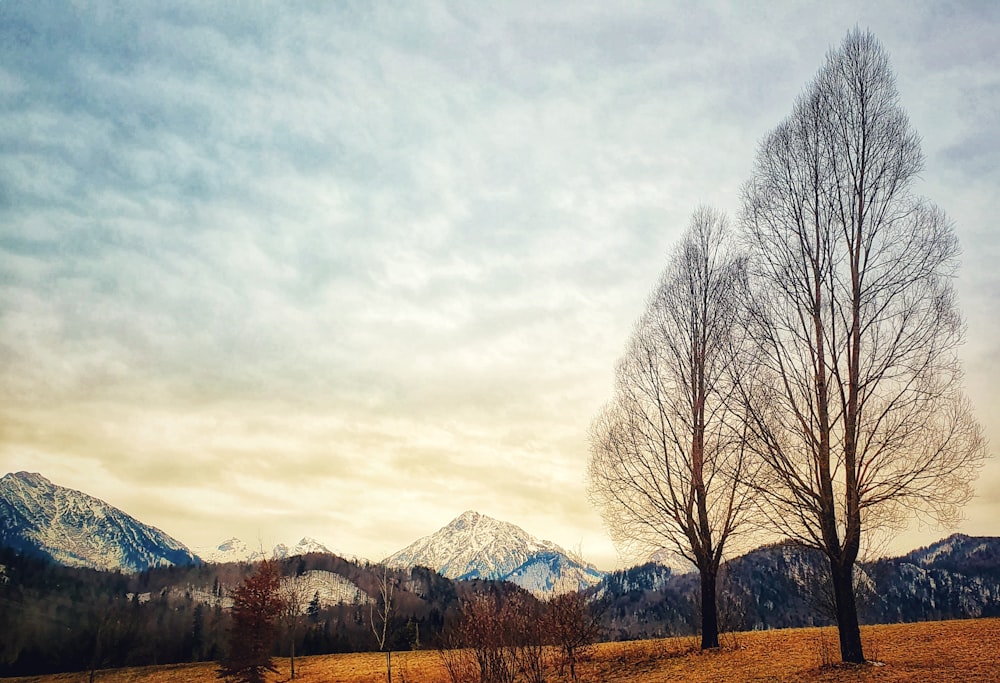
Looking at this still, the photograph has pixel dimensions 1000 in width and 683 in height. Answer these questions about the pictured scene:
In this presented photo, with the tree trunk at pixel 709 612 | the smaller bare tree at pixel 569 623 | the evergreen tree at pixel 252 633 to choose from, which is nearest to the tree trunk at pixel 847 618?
the tree trunk at pixel 709 612

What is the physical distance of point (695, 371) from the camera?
59.2 feet

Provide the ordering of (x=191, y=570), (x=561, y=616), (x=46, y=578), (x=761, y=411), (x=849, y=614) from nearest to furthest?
(x=849, y=614) → (x=761, y=411) → (x=561, y=616) → (x=46, y=578) → (x=191, y=570)

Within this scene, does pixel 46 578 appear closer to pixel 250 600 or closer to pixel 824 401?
pixel 250 600

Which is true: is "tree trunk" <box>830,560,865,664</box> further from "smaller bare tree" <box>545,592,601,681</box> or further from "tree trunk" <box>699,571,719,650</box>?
"smaller bare tree" <box>545,592,601,681</box>

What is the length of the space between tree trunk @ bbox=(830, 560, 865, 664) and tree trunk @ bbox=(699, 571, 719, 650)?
4368 mm

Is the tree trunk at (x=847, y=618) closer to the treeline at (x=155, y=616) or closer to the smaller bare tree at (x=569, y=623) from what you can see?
the smaller bare tree at (x=569, y=623)

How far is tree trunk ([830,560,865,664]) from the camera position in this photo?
12.1 metres

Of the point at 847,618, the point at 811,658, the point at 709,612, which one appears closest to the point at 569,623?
the point at 709,612

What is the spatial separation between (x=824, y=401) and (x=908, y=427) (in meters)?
1.66

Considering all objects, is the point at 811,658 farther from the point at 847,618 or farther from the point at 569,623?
the point at 569,623

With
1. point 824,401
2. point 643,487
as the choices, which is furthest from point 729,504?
point 824,401

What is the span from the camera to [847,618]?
1221 centimetres

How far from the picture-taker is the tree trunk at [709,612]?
16492 millimetres

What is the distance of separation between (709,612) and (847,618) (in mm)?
5082
